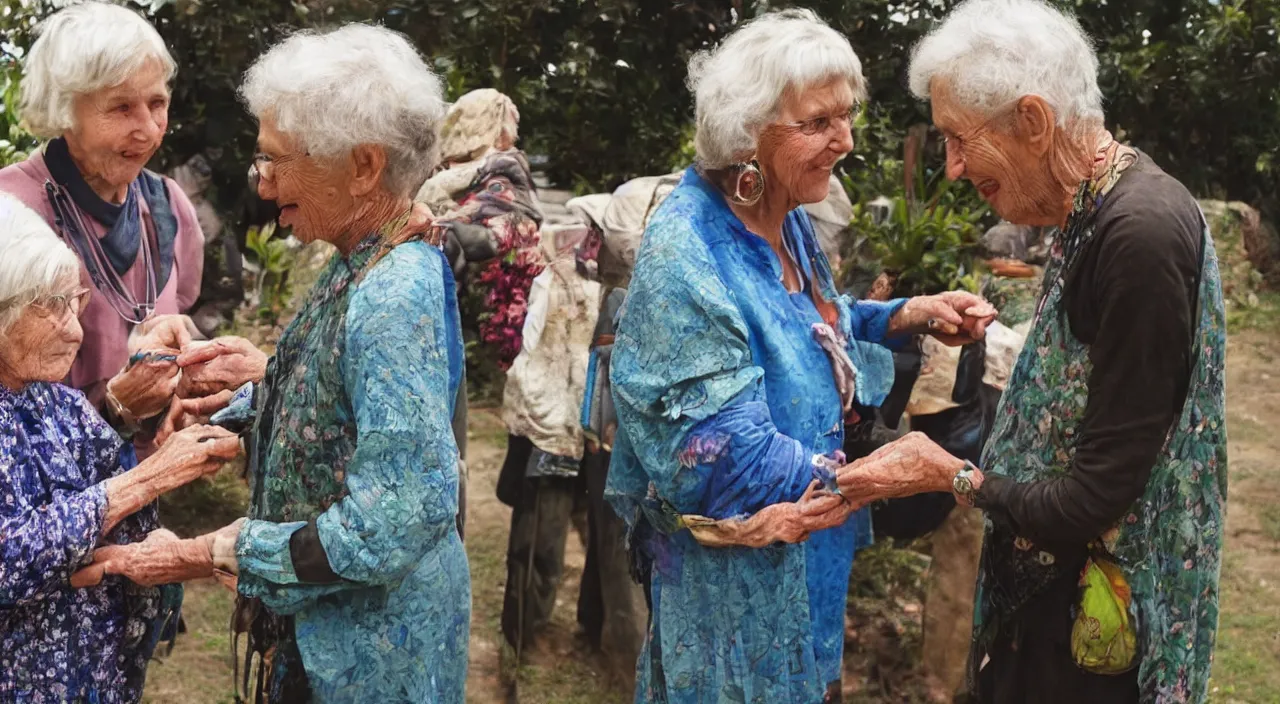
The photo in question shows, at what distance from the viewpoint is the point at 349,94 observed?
2180 millimetres

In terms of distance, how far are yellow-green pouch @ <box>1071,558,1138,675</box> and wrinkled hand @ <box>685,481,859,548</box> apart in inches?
17.4

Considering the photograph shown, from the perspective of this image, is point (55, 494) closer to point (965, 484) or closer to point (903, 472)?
point (903, 472)

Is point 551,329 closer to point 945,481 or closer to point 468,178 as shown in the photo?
point 468,178

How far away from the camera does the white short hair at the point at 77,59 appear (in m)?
3.08

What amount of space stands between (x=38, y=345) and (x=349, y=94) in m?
0.77

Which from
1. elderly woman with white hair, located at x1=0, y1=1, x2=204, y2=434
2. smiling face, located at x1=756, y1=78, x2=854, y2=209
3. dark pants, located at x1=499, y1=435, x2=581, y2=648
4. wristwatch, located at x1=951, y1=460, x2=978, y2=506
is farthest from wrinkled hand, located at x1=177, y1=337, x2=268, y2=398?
dark pants, located at x1=499, y1=435, x2=581, y2=648

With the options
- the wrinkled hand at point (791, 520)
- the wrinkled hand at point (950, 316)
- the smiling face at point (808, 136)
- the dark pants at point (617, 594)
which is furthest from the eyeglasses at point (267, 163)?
the dark pants at point (617, 594)

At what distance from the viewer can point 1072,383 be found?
90.9 inches

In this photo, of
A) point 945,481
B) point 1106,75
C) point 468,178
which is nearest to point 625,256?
point 468,178

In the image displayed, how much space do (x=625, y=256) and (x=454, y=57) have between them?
4776mm

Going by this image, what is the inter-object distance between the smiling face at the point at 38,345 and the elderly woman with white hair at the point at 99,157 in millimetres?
534

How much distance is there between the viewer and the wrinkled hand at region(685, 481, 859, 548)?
8.01ft

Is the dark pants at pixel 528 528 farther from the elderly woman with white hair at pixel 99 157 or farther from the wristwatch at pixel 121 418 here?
the wristwatch at pixel 121 418

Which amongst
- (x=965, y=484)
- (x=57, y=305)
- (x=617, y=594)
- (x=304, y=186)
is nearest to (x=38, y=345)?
(x=57, y=305)
